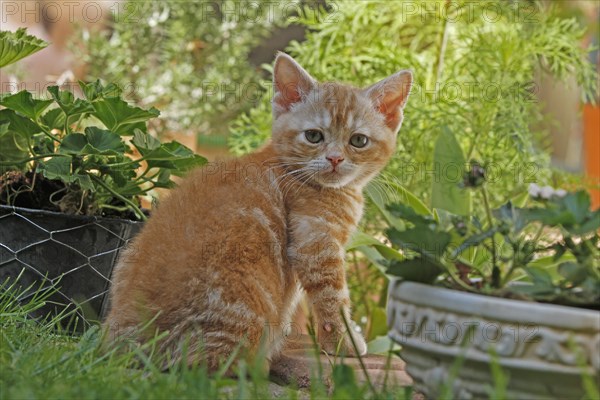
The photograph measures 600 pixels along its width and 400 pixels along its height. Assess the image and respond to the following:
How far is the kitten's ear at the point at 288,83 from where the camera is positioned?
155cm

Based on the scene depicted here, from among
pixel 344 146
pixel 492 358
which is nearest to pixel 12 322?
pixel 344 146

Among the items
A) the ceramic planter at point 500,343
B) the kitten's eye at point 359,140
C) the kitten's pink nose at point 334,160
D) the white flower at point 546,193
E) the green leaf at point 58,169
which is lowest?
the ceramic planter at point 500,343

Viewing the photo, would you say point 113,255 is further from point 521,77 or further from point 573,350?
point 521,77

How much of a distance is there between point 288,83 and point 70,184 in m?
0.52

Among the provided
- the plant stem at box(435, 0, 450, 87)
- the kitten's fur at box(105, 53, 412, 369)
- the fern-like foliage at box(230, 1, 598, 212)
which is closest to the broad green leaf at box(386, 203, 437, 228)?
the kitten's fur at box(105, 53, 412, 369)

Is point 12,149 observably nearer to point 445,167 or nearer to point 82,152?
point 82,152

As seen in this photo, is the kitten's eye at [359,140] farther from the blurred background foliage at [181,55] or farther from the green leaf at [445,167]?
the blurred background foliage at [181,55]

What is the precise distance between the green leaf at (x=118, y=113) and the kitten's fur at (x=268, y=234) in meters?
0.18

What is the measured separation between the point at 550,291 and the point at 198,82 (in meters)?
2.91

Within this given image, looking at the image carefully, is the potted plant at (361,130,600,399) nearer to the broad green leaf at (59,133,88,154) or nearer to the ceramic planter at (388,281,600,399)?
the ceramic planter at (388,281,600,399)

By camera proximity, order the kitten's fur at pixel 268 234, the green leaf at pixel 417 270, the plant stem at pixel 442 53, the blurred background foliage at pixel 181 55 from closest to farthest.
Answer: the green leaf at pixel 417 270 < the kitten's fur at pixel 268 234 < the plant stem at pixel 442 53 < the blurred background foliage at pixel 181 55

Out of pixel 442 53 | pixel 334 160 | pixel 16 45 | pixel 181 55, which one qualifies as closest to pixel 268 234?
pixel 334 160

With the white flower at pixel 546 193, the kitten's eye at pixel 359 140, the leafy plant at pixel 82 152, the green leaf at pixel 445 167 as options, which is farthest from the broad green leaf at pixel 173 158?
the white flower at pixel 546 193

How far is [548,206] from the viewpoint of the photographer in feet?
2.94
